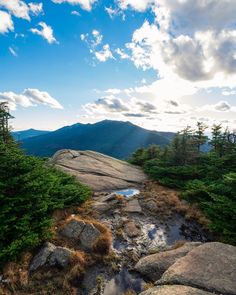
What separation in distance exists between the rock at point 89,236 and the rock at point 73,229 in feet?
0.88

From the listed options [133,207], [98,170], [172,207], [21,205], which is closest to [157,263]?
[21,205]

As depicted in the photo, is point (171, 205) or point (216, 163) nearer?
point (171, 205)

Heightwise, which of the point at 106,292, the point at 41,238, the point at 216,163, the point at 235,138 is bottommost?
the point at 106,292

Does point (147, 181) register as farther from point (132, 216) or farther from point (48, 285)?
point (48, 285)

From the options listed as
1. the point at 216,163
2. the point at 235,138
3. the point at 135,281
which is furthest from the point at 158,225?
the point at 235,138

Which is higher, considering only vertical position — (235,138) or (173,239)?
(235,138)

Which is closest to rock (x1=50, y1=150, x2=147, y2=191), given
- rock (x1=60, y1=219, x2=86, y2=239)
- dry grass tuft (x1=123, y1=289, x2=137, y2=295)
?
rock (x1=60, y1=219, x2=86, y2=239)

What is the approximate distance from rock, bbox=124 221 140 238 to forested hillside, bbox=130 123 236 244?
192 inches

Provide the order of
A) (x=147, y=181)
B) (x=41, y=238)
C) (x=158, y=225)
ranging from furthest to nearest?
(x=147, y=181)
(x=158, y=225)
(x=41, y=238)

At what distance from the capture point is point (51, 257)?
39.3 ft

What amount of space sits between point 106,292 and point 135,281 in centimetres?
151

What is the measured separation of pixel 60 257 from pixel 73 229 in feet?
8.58

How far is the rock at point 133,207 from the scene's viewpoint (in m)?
19.3

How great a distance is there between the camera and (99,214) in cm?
1838
